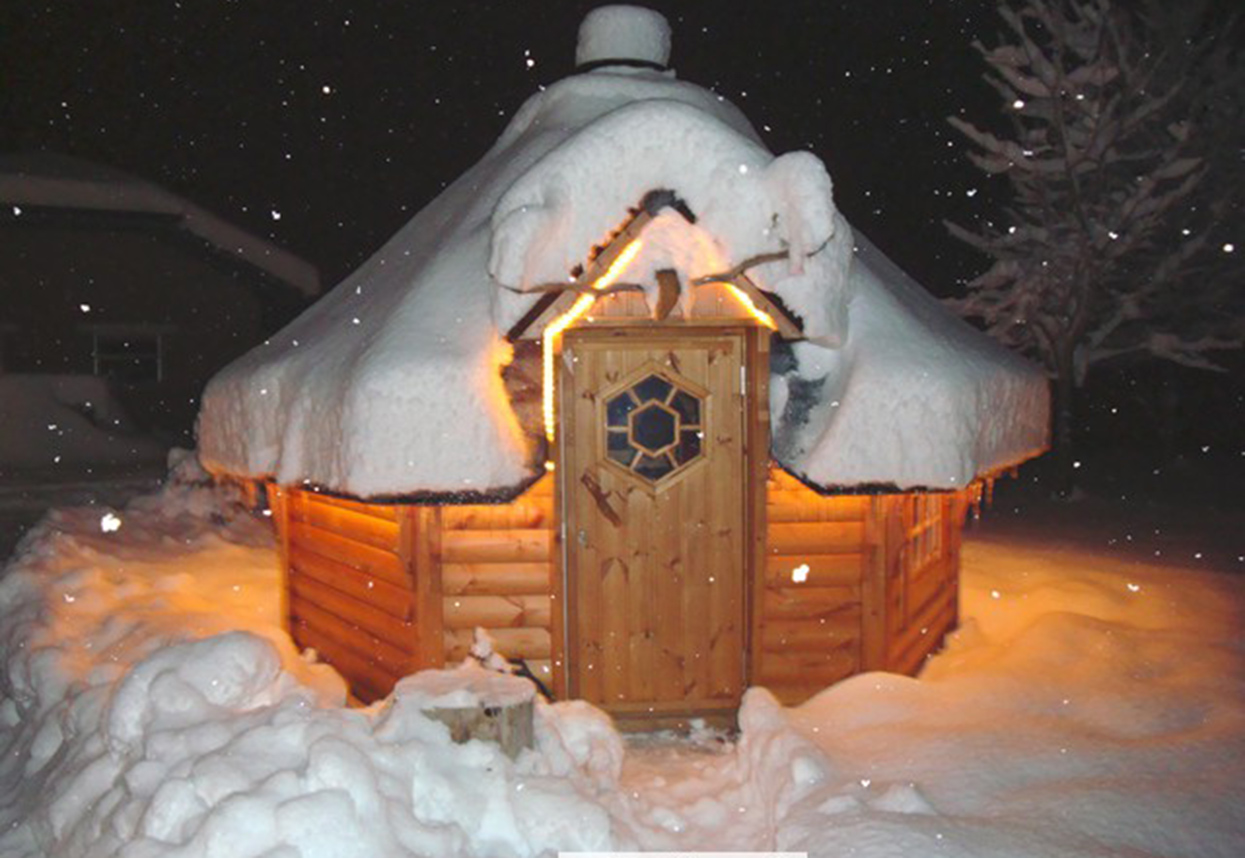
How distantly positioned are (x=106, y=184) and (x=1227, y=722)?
22859 mm

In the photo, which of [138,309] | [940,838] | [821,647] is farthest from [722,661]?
→ [138,309]

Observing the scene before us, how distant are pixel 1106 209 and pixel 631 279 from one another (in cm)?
1395

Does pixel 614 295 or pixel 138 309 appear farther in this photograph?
pixel 138 309

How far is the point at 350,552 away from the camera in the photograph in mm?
6762

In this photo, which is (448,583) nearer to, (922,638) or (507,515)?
(507,515)

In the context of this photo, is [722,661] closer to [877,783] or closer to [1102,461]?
[877,783]

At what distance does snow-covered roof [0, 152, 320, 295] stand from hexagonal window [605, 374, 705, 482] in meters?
18.4

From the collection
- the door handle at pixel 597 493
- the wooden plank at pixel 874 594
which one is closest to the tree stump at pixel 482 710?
the door handle at pixel 597 493

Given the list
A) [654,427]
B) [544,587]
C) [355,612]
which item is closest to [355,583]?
[355,612]

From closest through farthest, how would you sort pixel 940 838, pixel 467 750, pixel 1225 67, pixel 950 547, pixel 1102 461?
1. pixel 940 838
2. pixel 467 750
3. pixel 950 547
4. pixel 1225 67
5. pixel 1102 461

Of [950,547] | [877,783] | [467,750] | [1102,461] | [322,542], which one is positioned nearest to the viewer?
[467,750]

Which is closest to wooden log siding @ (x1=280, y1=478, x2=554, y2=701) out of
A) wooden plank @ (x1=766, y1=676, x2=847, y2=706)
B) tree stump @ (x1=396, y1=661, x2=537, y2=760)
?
tree stump @ (x1=396, y1=661, x2=537, y2=760)

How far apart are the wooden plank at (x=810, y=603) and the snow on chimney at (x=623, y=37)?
5012mm

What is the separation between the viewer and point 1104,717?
5.97 metres
